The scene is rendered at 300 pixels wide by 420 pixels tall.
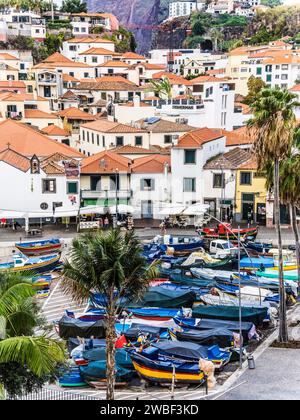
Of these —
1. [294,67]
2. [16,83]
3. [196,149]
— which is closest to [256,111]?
[196,149]

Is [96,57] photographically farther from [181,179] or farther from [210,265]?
[210,265]

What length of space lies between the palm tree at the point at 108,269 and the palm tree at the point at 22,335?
267cm

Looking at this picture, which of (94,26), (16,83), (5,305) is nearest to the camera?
(5,305)

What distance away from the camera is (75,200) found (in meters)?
60.8

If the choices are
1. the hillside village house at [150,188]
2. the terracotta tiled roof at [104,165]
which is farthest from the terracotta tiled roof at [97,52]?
the hillside village house at [150,188]

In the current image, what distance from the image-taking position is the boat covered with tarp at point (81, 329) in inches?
1364

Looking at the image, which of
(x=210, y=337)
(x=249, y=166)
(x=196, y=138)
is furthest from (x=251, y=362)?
(x=196, y=138)

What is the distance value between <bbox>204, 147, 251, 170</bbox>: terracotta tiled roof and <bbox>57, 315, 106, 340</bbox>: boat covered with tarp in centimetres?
2871

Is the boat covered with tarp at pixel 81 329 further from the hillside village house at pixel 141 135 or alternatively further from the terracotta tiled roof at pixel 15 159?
the hillside village house at pixel 141 135

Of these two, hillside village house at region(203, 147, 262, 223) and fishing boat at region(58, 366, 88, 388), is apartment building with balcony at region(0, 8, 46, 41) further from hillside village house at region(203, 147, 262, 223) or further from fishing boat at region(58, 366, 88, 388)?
fishing boat at region(58, 366, 88, 388)

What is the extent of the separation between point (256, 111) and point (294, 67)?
105 m

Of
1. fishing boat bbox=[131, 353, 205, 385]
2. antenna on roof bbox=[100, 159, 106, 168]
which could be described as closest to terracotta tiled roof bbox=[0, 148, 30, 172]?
antenna on roof bbox=[100, 159, 106, 168]

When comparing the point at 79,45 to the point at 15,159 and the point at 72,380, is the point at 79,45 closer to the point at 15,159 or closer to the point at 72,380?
the point at 15,159

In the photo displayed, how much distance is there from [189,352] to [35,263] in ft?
64.1
